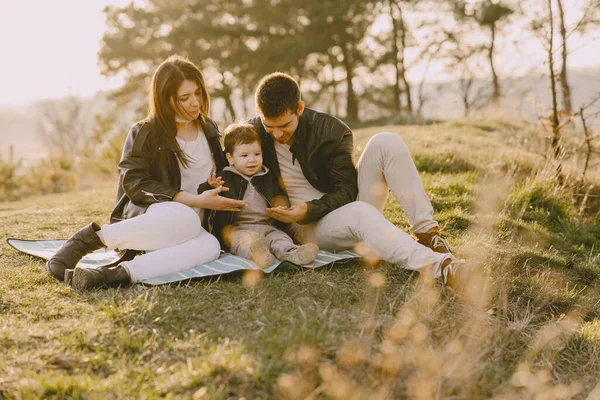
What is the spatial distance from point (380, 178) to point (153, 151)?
1.35 metres

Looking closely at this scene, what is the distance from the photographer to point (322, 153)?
10.5 feet

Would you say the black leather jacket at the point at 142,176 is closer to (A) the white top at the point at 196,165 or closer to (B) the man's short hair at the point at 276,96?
(A) the white top at the point at 196,165

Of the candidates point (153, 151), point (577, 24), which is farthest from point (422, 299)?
point (577, 24)

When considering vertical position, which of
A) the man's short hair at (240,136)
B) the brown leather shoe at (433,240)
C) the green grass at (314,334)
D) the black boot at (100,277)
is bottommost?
the green grass at (314,334)

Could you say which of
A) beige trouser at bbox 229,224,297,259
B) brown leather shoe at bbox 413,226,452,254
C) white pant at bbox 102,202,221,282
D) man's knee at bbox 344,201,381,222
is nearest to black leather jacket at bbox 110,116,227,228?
white pant at bbox 102,202,221,282

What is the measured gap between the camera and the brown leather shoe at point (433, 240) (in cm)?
303

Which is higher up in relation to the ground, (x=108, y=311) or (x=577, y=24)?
(x=577, y=24)

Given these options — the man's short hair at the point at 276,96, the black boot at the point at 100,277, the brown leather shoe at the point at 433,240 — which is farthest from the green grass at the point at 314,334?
the man's short hair at the point at 276,96

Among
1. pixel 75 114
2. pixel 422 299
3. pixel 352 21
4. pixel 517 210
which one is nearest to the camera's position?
pixel 422 299

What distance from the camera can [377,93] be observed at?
67.3 feet

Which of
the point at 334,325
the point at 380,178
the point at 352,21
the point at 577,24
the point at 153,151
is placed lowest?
the point at 334,325

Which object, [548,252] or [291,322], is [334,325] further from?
[548,252]

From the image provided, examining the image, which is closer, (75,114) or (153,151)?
(153,151)

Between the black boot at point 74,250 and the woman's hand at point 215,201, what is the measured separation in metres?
0.61
